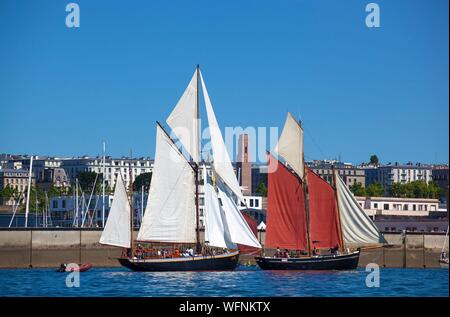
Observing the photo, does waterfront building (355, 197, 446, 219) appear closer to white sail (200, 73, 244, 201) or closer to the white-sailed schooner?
the white-sailed schooner

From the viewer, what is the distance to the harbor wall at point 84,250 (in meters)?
65.3

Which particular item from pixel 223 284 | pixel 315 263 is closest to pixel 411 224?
pixel 315 263

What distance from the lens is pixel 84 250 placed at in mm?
67125

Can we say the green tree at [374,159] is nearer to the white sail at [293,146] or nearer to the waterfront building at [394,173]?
the waterfront building at [394,173]

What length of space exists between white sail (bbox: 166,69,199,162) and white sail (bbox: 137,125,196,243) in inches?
26.1

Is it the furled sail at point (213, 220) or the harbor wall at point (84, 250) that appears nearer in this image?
the furled sail at point (213, 220)

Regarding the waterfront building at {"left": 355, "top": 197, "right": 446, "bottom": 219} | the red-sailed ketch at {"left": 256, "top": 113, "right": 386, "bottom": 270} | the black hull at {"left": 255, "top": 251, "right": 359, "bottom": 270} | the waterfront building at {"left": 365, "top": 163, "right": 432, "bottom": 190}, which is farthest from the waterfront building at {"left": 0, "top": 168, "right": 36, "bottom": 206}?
the black hull at {"left": 255, "top": 251, "right": 359, "bottom": 270}

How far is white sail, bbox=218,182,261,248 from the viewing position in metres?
56.5

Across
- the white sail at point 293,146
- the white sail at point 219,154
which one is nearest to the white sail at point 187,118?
the white sail at point 219,154

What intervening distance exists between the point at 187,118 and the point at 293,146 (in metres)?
6.66

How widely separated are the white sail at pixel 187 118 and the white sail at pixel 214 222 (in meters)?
1.93

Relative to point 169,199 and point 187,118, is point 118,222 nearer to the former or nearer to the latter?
point 169,199

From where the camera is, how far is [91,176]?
6176 inches
